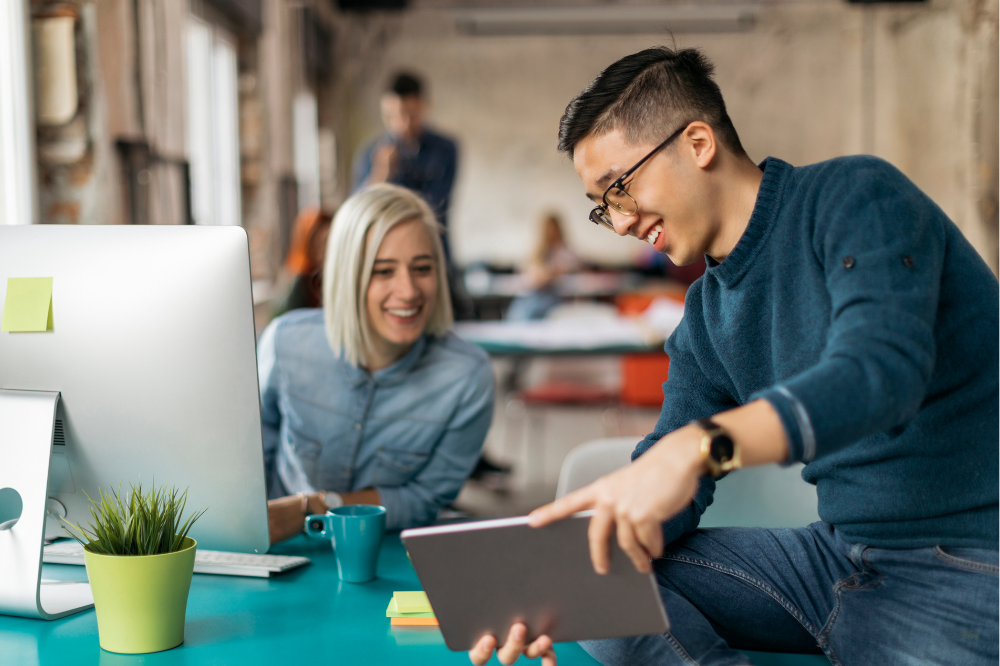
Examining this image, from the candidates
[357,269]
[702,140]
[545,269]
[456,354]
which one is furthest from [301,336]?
[545,269]

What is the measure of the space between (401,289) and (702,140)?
28.9 inches

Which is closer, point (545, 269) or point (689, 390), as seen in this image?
point (689, 390)

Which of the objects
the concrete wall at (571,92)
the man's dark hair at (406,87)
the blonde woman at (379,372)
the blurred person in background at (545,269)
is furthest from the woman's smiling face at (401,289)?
the concrete wall at (571,92)

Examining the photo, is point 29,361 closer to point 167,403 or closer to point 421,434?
point 167,403

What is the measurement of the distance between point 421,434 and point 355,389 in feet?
0.54

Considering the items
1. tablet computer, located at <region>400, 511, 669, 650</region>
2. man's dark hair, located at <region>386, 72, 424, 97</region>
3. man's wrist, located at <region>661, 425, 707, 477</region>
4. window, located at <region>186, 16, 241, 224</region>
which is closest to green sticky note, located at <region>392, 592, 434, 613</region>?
tablet computer, located at <region>400, 511, 669, 650</region>

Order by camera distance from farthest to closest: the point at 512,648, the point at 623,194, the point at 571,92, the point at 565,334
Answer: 1. the point at 571,92
2. the point at 565,334
3. the point at 623,194
4. the point at 512,648

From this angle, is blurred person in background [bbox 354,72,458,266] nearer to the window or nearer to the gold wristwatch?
the window

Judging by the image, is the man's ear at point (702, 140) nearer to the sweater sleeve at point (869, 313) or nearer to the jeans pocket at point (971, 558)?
the sweater sleeve at point (869, 313)

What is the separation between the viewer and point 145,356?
Result: 0.96m

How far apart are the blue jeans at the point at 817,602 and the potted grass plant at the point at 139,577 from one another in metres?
0.44

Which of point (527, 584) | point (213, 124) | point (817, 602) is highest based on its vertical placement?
point (213, 124)

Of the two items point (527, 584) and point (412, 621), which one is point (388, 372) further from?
→ point (527, 584)

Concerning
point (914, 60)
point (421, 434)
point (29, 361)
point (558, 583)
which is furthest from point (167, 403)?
point (914, 60)
